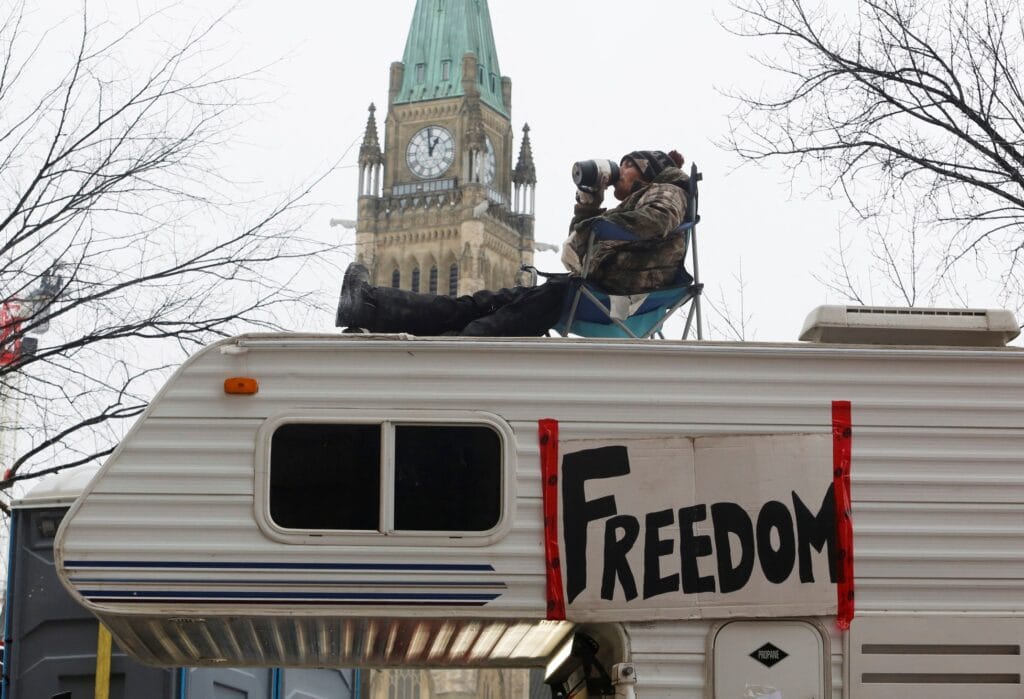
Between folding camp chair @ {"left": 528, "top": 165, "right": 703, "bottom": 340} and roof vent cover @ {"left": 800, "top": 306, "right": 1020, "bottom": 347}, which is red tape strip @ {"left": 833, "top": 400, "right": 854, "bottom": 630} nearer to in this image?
roof vent cover @ {"left": 800, "top": 306, "right": 1020, "bottom": 347}

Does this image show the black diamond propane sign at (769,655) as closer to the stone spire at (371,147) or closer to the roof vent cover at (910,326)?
the roof vent cover at (910,326)

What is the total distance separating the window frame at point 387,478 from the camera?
5.77 meters

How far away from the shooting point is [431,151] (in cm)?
9806

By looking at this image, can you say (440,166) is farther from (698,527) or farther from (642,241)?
(698,527)

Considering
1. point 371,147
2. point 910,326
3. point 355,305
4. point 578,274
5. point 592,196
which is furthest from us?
point 371,147

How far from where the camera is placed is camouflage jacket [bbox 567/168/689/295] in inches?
298

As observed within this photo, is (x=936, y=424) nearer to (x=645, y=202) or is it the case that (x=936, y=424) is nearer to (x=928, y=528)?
(x=928, y=528)

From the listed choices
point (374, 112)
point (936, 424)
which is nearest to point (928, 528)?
point (936, 424)

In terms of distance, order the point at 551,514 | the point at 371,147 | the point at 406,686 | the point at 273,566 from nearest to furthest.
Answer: the point at 273,566 → the point at 551,514 → the point at 406,686 → the point at 371,147

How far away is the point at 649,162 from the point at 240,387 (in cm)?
284

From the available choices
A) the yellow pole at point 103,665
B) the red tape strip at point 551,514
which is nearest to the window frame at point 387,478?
the red tape strip at point 551,514

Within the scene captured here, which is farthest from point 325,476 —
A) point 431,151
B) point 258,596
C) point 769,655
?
point 431,151

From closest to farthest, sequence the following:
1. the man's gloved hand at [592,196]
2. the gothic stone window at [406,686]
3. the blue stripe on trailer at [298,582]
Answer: the blue stripe on trailer at [298,582] → the man's gloved hand at [592,196] → the gothic stone window at [406,686]

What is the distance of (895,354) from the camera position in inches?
240
